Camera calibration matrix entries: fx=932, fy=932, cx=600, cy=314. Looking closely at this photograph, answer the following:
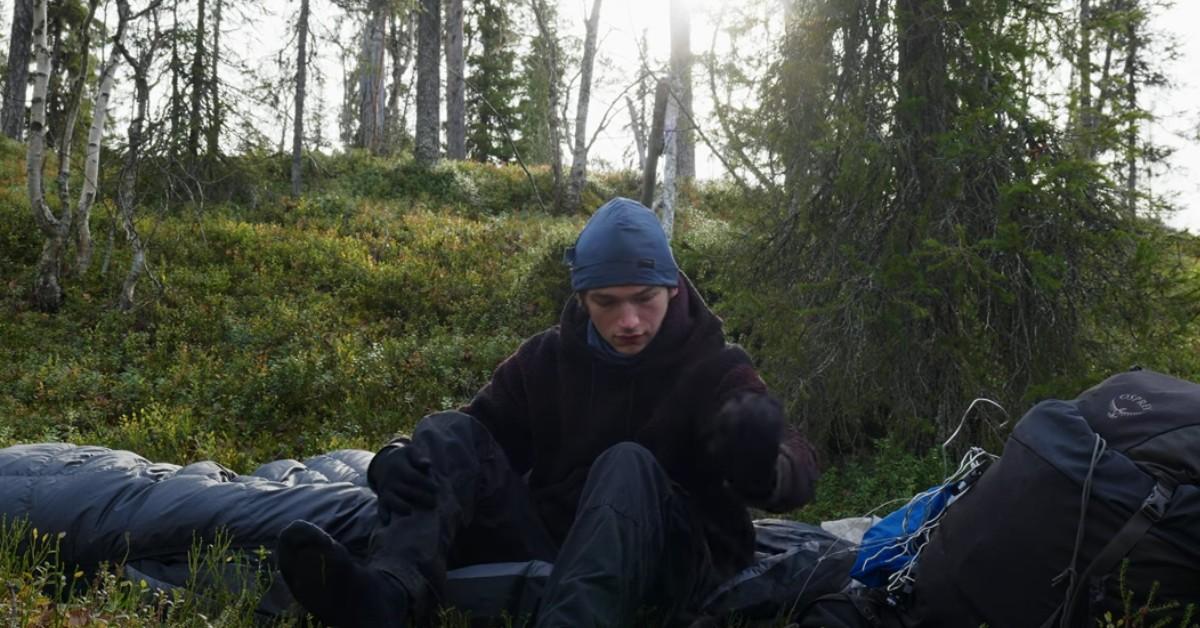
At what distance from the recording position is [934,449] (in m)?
5.57

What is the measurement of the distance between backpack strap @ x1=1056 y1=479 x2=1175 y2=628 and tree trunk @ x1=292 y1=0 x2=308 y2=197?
16343mm

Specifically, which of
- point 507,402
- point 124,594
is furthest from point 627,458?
point 124,594

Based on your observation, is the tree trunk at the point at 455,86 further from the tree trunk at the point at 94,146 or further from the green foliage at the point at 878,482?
the green foliage at the point at 878,482

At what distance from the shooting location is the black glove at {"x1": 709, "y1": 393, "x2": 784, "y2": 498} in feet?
9.42

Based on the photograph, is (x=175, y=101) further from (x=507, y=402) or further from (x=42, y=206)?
(x=507, y=402)

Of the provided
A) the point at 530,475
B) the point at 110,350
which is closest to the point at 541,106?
the point at 110,350

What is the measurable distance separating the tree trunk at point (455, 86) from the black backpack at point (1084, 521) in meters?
21.0

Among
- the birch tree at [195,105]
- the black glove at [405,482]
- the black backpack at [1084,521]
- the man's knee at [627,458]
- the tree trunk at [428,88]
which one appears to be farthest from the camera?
the tree trunk at [428,88]

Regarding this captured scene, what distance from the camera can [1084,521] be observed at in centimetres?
254

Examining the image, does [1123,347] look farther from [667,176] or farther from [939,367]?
[667,176]

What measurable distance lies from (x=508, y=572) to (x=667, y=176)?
11782 millimetres

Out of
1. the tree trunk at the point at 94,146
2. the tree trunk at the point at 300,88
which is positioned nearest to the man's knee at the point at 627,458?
the tree trunk at the point at 94,146

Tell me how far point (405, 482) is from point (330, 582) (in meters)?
0.55

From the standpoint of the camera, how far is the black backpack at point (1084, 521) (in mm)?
2465
